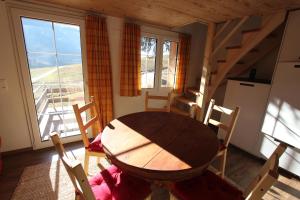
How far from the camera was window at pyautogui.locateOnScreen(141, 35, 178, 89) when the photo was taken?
3215 mm

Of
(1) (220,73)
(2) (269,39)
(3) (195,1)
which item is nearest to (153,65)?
(1) (220,73)

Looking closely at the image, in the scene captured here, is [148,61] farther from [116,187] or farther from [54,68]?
[116,187]

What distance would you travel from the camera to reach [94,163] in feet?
6.95

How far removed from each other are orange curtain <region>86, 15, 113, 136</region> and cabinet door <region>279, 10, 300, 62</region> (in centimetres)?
261

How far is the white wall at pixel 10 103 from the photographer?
76.7 inches

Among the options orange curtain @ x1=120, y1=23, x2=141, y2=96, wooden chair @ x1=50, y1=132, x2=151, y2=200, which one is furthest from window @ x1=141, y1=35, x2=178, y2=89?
wooden chair @ x1=50, y1=132, x2=151, y2=200

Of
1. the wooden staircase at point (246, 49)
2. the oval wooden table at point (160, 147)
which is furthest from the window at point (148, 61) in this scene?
the oval wooden table at point (160, 147)

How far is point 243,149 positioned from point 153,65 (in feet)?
7.84

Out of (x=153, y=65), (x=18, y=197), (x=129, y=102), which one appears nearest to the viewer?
(x=18, y=197)

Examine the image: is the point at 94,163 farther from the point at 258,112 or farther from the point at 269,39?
the point at 269,39

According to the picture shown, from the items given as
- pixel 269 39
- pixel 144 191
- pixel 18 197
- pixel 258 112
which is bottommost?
pixel 18 197

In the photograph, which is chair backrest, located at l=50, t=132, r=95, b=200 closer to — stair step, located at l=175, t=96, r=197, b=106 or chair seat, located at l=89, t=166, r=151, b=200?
chair seat, located at l=89, t=166, r=151, b=200

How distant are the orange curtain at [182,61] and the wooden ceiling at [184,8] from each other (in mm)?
812

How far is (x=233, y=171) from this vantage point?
210 cm
